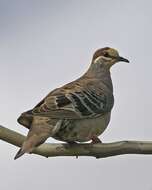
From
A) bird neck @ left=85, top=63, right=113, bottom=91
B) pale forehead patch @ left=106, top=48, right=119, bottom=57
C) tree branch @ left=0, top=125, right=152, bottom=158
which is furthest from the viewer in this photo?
bird neck @ left=85, top=63, right=113, bottom=91

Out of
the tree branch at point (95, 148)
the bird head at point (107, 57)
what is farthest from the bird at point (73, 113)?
the tree branch at point (95, 148)

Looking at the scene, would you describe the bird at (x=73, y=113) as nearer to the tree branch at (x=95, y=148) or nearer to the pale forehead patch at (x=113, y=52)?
the pale forehead patch at (x=113, y=52)

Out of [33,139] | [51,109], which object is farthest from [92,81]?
[33,139]

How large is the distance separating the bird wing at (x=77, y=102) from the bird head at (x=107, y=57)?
1.76 feet

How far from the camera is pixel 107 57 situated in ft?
28.9

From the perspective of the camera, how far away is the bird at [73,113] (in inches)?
252

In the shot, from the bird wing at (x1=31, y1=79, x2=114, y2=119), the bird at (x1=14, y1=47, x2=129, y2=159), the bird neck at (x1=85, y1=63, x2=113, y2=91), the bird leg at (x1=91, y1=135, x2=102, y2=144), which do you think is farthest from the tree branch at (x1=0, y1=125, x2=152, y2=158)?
the bird neck at (x1=85, y1=63, x2=113, y2=91)

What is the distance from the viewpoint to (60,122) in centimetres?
670

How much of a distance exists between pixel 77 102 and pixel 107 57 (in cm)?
183

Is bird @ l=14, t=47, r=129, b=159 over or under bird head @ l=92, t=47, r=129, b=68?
under

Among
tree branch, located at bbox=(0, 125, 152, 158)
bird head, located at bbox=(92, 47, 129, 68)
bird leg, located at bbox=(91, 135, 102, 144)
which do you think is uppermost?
bird head, located at bbox=(92, 47, 129, 68)

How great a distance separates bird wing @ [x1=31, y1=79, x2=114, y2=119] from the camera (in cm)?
676

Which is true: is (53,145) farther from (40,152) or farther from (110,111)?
(110,111)

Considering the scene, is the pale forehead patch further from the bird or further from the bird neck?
the bird neck
